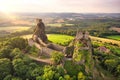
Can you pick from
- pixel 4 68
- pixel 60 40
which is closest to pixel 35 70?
pixel 4 68

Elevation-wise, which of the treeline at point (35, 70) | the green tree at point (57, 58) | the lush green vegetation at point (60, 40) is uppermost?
the green tree at point (57, 58)

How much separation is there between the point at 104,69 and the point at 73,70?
52.7 feet

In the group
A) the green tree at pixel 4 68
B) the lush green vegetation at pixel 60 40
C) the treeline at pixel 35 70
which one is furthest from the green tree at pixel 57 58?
the lush green vegetation at pixel 60 40

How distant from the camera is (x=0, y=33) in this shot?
323ft

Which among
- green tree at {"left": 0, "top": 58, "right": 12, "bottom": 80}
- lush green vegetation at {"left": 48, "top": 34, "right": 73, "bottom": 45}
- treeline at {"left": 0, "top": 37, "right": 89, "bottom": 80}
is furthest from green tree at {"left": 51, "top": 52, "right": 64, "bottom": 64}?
lush green vegetation at {"left": 48, "top": 34, "right": 73, "bottom": 45}

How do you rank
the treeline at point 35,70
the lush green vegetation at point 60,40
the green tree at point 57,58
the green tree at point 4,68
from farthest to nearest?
the lush green vegetation at point 60,40
the green tree at point 57,58
the green tree at point 4,68
the treeline at point 35,70

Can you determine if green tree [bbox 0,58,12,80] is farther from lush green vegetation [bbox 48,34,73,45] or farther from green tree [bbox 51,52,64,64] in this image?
lush green vegetation [bbox 48,34,73,45]

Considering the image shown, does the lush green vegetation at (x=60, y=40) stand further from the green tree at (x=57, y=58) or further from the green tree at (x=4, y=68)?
the green tree at (x=4, y=68)

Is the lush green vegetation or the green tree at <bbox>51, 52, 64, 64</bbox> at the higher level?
the green tree at <bbox>51, 52, 64, 64</bbox>

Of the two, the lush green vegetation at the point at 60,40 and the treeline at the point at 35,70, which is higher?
the treeline at the point at 35,70

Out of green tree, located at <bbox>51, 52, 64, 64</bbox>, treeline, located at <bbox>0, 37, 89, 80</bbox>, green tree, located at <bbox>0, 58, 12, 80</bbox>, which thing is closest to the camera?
treeline, located at <bbox>0, 37, 89, 80</bbox>

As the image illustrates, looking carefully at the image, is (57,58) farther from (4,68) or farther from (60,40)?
(60,40)

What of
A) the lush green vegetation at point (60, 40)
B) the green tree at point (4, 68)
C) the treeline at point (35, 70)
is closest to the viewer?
the treeline at point (35, 70)

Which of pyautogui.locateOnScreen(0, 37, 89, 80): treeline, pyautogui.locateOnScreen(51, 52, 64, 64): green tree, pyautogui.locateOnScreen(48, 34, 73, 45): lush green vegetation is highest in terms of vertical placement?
pyautogui.locateOnScreen(51, 52, 64, 64): green tree
